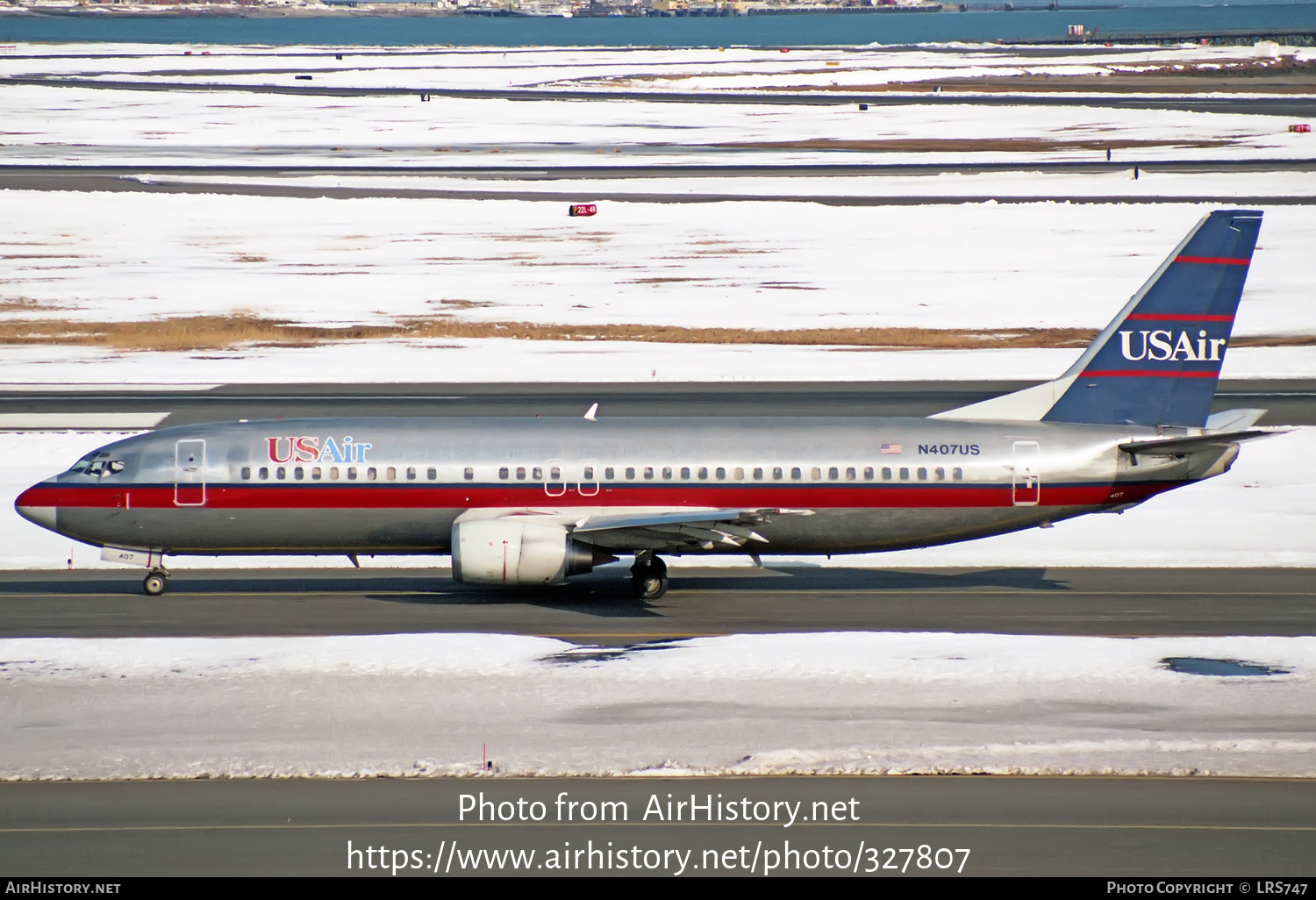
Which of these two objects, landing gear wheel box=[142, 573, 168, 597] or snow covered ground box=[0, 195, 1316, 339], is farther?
snow covered ground box=[0, 195, 1316, 339]

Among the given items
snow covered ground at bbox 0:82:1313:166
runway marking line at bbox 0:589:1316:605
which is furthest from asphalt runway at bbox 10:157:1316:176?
runway marking line at bbox 0:589:1316:605

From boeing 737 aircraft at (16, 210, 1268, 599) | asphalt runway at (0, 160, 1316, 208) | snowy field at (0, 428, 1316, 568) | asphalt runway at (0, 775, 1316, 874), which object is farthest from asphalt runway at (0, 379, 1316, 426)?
asphalt runway at (0, 160, 1316, 208)

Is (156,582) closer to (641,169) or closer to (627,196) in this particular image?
(627,196)

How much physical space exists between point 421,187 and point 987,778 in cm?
9406

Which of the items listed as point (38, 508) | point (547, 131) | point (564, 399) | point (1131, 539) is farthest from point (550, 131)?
point (38, 508)

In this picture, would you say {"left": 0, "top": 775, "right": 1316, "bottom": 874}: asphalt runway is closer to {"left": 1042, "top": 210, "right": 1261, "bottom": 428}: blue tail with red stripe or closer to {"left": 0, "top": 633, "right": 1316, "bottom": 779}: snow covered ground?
{"left": 0, "top": 633, "right": 1316, "bottom": 779}: snow covered ground

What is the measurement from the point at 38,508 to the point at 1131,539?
27504 millimetres

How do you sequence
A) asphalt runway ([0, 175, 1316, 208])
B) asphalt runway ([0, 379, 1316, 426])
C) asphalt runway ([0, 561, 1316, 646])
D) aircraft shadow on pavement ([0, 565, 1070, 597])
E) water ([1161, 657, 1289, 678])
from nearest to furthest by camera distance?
water ([1161, 657, 1289, 678]), asphalt runway ([0, 561, 1316, 646]), aircraft shadow on pavement ([0, 565, 1070, 597]), asphalt runway ([0, 379, 1316, 426]), asphalt runway ([0, 175, 1316, 208])

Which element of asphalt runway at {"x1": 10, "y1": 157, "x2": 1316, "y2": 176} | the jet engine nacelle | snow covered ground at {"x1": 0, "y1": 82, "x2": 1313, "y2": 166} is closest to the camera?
the jet engine nacelle

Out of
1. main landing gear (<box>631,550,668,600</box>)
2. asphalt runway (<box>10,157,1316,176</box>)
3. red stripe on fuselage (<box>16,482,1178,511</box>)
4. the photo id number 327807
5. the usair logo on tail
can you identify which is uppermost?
asphalt runway (<box>10,157,1316,176</box>)

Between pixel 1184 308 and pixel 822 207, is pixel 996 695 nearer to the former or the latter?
pixel 1184 308

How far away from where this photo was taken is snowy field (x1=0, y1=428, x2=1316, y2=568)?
123ft

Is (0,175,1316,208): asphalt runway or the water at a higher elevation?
(0,175,1316,208): asphalt runway

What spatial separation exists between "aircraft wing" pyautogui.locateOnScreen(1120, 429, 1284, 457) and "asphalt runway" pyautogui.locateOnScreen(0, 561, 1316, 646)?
3.40 meters
